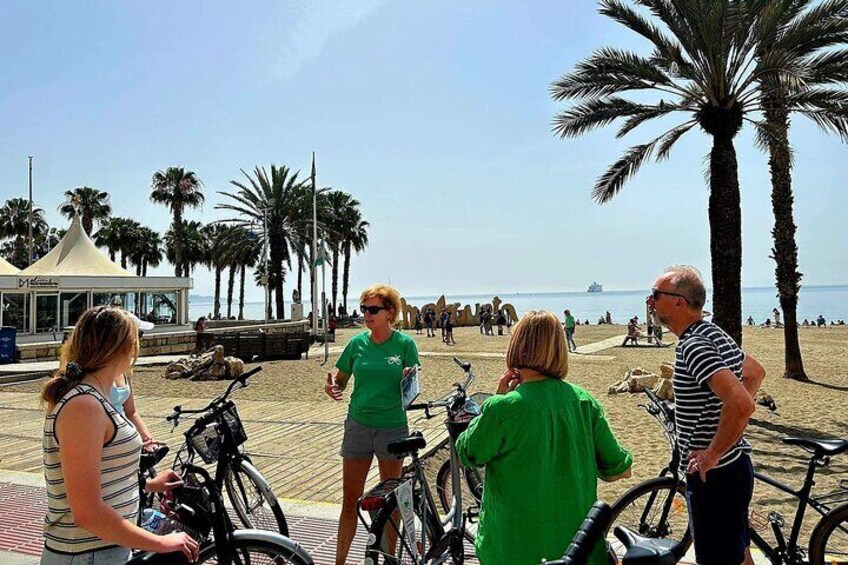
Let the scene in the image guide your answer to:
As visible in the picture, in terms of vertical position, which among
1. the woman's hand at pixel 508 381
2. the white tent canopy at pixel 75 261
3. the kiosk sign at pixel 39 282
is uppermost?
the white tent canopy at pixel 75 261

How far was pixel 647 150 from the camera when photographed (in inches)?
555

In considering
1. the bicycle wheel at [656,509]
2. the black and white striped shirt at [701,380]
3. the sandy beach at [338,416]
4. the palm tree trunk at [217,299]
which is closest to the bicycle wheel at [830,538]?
the bicycle wheel at [656,509]

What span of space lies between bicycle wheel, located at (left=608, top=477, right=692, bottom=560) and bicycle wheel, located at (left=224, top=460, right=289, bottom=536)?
2135mm

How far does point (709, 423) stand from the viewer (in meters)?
2.99

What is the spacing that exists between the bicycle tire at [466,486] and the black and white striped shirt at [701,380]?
1.50 m

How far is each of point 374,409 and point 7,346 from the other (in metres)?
21.1

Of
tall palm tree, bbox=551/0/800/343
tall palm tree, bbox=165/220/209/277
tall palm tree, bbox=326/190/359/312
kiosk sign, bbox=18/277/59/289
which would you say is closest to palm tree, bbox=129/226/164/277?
tall palm tree, bbox=165/220/209/277

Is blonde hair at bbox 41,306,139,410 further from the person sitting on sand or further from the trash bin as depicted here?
the person sitting on sand

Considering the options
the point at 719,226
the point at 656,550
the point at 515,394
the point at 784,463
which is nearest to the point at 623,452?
the point at 515,394

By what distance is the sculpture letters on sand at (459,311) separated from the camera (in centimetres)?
4800

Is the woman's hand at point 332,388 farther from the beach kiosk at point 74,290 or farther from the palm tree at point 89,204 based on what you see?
the palm tree at point 89,204

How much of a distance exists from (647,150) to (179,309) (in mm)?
28670

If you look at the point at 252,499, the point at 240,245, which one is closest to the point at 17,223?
the point at 240,245

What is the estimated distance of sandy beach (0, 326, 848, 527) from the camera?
23.2 ft
